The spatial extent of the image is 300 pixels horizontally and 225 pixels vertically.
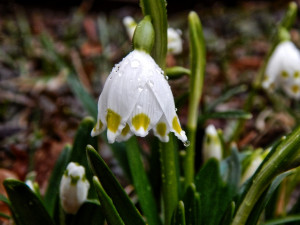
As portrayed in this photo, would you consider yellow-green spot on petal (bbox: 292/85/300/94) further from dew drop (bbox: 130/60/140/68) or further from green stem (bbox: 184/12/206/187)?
dew drop (bbox: 130/60/140/68)

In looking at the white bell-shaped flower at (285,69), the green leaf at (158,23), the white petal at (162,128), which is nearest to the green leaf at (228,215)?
the white petal at (162,128)

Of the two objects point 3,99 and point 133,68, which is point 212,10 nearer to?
point 3,99

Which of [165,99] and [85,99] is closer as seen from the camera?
[165,99]

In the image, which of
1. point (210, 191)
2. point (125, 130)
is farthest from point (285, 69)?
point (125, 130)

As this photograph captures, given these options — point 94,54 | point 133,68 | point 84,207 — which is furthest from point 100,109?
point 94,54

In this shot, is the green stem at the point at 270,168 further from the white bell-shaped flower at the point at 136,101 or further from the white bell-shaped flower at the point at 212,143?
the white bell-shaped flower at the point at 212,143

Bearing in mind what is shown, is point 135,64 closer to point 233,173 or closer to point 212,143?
point 233,173
